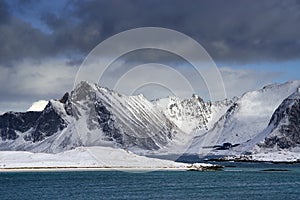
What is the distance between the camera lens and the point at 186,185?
13112cm

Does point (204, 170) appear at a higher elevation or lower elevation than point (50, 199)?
higher

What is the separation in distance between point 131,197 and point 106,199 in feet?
17.3

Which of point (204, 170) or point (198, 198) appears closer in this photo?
point (198, 198)

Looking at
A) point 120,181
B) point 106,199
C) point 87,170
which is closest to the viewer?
point 106,199

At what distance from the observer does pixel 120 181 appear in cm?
14588

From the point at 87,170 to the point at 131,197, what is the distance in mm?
87775

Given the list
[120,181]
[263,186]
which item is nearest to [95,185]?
[120,181]

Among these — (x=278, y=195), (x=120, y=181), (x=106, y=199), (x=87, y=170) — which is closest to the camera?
(x=106, y=199)

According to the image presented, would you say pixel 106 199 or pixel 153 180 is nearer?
pixel 106 199

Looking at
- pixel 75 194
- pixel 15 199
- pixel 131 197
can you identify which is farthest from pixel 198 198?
pixel 15 199

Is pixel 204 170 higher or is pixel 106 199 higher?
pixel 204 170

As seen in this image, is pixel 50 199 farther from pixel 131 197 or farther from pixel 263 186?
pixel 263 186

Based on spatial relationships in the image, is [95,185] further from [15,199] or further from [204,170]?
[204,170]

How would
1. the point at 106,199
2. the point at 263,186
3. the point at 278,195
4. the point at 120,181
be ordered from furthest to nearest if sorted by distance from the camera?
the point at 120,181 → the point at 263,186 → the point at 278,195 → the point at 106,199
